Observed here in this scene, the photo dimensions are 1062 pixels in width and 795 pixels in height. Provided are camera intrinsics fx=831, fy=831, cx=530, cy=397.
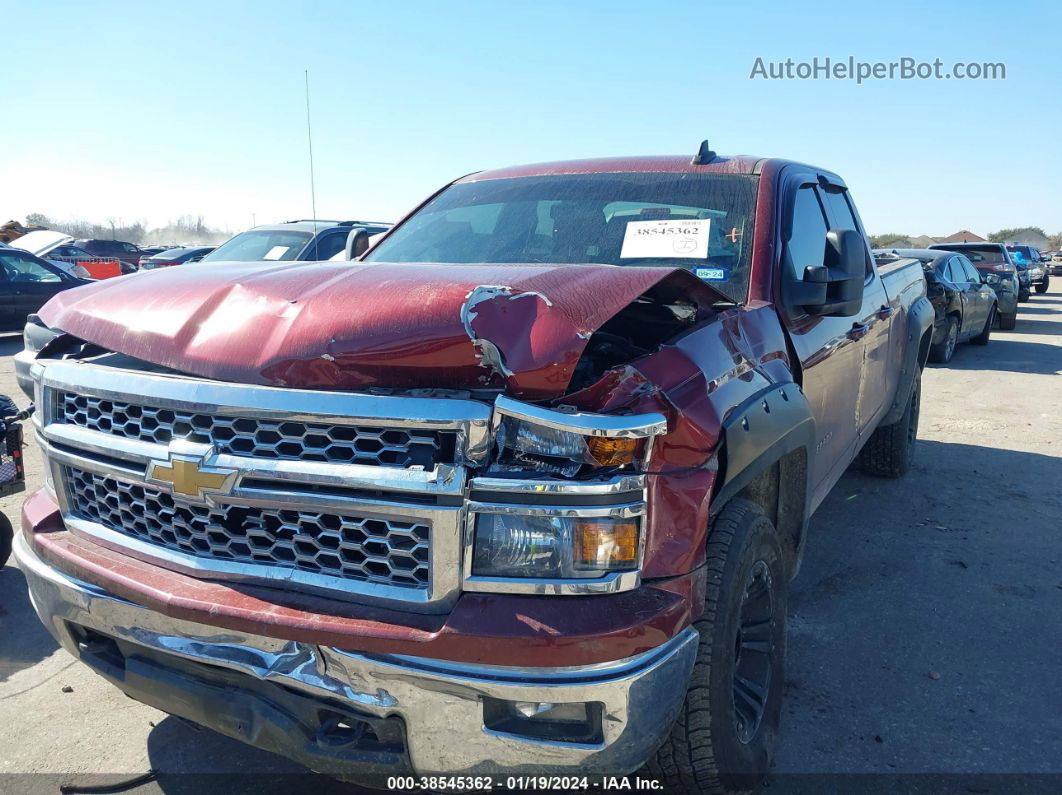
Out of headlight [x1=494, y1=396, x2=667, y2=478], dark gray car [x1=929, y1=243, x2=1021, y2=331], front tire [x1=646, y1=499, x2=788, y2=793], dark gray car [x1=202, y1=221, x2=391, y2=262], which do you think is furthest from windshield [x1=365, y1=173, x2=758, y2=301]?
dark gray car [x1=929, y1=243, x2=1021, y2=331]

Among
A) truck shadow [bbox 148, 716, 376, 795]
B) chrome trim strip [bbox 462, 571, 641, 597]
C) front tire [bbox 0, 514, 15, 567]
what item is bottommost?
truck shadow [bbox 148, 716, 376, 795]

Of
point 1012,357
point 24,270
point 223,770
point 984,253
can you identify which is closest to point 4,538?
point 223,770

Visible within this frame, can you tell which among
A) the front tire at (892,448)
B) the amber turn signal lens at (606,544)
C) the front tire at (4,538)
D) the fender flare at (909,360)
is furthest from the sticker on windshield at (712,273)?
the front tire at (4,538)

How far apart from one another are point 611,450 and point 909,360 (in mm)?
4175

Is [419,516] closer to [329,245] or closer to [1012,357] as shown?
[329,245]

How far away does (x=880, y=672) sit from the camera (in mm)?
3188

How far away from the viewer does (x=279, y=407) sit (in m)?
1.86

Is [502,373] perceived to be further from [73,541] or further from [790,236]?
[790,236]

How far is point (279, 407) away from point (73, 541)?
0.92 m

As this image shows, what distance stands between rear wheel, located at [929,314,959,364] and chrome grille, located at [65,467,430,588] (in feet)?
38.4

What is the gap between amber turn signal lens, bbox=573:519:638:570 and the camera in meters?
1.79

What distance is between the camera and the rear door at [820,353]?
3078 mm

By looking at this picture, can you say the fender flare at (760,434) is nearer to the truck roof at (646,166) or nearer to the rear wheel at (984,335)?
the truck roof at (646,166)

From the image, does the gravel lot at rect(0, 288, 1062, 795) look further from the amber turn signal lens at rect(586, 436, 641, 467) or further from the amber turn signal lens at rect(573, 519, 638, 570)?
the amber turn signal lens at rect(586, 436, 641, 467)
